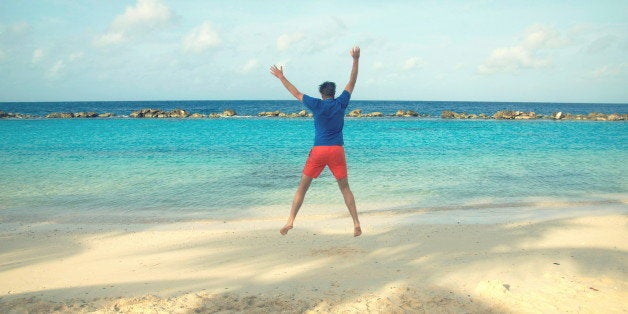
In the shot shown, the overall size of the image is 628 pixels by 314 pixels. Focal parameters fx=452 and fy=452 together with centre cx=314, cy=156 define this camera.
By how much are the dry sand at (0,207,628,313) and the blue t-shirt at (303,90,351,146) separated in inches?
70.0

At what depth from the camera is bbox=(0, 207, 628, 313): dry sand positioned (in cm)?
503

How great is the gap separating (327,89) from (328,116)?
0.42m

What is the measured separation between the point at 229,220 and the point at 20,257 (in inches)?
160

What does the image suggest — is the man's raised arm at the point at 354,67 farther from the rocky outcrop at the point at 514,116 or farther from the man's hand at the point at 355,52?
the rocky outcrop at the point at 514,116

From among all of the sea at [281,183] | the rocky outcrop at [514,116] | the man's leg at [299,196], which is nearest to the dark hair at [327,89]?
the man's leg at [299,196]

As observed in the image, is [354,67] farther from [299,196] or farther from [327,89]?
[299,196]

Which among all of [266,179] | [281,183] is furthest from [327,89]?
[266,179]

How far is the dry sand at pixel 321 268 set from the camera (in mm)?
5031

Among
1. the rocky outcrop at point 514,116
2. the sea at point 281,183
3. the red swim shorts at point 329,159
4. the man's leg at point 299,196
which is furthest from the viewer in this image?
the rocky outcrop at point 514,116

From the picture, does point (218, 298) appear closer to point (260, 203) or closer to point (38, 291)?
point (38, 291)

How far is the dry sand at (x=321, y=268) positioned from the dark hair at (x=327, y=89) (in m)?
2.40

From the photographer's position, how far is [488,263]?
6359 millimetres

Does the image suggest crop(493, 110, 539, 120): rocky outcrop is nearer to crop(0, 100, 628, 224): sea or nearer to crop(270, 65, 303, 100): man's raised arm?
crop(0, 100, 628, 224): sea

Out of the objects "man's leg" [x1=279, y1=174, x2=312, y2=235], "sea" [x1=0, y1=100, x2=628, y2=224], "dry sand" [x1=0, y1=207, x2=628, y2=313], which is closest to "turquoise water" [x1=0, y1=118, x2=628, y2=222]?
"sea" [x1=0, y1=100, x2=628, y2=224]
